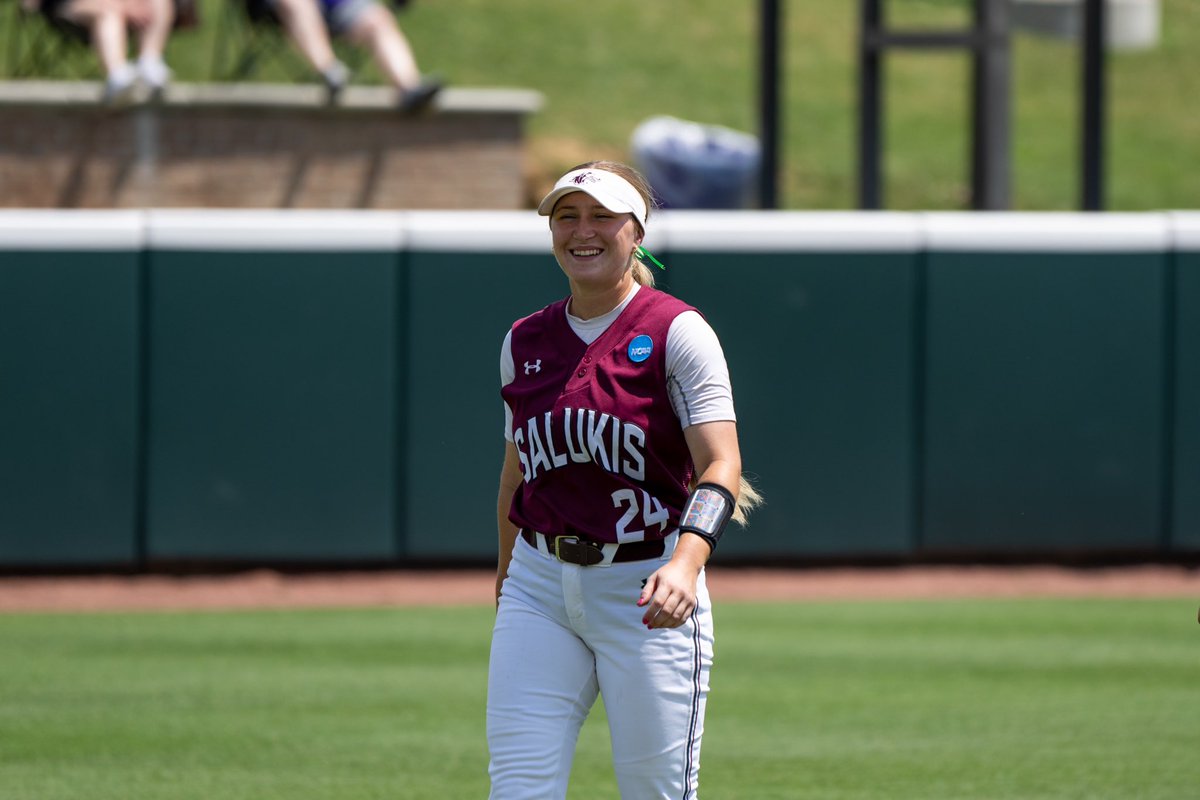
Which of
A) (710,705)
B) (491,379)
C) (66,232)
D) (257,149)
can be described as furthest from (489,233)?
(710,705)

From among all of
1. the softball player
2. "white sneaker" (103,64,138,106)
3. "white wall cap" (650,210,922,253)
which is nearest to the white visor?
the softball player

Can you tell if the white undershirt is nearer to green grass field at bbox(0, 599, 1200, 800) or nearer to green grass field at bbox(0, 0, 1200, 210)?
green grass field at bbox(0, 599, 1200, 800)

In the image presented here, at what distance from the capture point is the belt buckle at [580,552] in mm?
3518

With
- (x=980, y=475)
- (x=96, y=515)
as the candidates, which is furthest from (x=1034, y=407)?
(x=96, y=515)

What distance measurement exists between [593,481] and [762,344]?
7081mm

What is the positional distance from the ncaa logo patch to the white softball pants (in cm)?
43

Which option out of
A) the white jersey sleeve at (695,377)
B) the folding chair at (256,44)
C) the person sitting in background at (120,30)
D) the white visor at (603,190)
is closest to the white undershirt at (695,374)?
the white jersey sleeve at (695,377)

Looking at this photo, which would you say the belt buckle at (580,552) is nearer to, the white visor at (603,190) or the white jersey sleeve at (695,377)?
the white jersey sleeve at (695,377)

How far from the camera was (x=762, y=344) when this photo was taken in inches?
416

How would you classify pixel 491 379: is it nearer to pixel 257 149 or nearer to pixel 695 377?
pixel 257 149

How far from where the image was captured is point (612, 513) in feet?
11.6

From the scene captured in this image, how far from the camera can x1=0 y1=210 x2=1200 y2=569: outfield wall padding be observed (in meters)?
9.97

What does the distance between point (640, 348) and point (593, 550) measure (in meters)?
0.44

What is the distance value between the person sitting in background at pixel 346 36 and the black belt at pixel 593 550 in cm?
938
